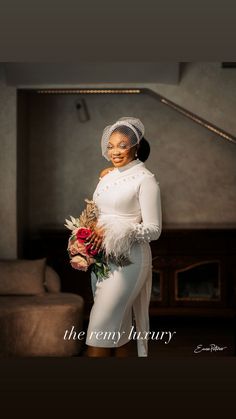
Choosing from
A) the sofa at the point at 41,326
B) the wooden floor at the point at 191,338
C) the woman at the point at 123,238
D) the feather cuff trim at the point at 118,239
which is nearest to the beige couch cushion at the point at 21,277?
the sofa at the point at 41,326

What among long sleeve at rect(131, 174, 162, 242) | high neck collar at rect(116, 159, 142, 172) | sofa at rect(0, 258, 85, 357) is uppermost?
high neck collar at rect(116, 159, 142, 172)

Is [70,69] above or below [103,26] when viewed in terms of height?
above

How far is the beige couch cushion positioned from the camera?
20.2ft

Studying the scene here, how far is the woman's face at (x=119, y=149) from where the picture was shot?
340 cm

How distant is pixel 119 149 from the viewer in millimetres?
3406

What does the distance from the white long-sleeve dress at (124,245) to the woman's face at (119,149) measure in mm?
42

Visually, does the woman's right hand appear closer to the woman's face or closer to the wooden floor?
the woman's face

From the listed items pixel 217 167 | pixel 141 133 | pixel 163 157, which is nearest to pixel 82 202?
pixel 163 157

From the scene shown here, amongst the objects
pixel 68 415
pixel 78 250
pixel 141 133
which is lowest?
pixel 68 415

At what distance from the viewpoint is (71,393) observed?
1.65m

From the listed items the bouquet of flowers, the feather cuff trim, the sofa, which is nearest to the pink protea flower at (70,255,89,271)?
the bouquet of flowers

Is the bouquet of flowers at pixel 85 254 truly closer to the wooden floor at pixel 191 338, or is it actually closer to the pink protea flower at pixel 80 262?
the pink protea flower at pixel 80 262

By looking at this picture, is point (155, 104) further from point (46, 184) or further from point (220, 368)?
point (220, 368)

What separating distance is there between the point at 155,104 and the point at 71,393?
6577 mm
